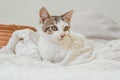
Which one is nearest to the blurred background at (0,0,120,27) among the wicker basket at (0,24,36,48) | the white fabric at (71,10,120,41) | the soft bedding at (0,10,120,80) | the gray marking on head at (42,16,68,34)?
the wicker basket at (0,24,36,48)

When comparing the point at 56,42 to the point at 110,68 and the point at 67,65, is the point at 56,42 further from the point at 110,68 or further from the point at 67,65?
the point at 110,68

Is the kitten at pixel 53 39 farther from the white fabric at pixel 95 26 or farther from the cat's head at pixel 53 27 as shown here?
the white fabric at pixel 95 26

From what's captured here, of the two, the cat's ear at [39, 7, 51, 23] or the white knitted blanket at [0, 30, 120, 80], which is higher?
the cat's ear at [39, 7, 51, 23]

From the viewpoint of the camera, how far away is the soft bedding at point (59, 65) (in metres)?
0.87

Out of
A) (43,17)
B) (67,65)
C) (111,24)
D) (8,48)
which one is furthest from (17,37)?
(111,24)

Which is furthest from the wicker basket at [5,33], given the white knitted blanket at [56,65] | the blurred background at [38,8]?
the white knitted blanket at [56,65]

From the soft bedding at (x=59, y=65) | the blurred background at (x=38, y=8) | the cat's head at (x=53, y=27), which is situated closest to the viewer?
the soft bedding at (x=59, y=65)

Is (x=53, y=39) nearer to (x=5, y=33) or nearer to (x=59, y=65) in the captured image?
(x=59, y=65)

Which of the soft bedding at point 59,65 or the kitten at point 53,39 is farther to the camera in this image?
the kitten at point 53,39

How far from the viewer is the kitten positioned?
1.10m

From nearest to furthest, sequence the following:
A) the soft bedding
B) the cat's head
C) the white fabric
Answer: the soft bedding → the cat's head → the white fabric

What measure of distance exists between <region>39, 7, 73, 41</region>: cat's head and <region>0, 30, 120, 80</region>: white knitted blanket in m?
0.11

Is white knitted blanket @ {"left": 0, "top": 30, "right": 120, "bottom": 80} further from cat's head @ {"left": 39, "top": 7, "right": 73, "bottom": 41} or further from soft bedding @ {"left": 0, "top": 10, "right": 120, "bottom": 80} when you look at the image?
cat's head @ {"left": 39, "top": 7, "right": 73, "bottom": 41}

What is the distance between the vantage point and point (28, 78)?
2.84 feet
